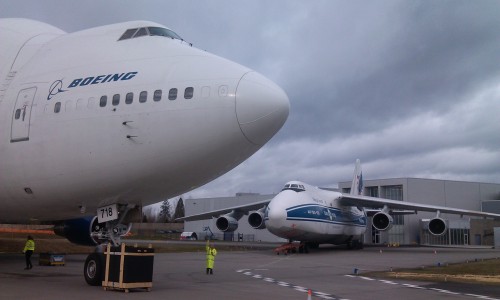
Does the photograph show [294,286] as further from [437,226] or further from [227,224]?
[437,226]

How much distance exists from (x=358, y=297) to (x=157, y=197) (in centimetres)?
511

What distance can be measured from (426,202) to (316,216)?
108ft

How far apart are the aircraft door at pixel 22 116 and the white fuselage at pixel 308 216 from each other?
20589mm

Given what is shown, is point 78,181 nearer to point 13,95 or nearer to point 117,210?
point 117,210

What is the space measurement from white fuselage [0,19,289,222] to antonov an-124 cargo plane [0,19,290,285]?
0.02 metres

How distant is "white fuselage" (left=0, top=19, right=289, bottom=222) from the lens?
9.92 m

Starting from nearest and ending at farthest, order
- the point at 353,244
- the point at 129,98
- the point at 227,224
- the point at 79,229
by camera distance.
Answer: the point at 129,98 → the point at 79,229 → the point at 227,224 → the point at 353,244

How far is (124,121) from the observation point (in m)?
10.3

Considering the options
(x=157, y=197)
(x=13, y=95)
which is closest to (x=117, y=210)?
(x=157, y=197)

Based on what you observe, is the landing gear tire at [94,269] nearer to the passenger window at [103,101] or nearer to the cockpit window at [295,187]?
the passenger window at [103,101]

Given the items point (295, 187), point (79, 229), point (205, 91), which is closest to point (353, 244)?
point (295, 187)

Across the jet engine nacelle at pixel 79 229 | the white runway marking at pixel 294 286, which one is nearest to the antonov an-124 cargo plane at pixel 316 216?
the white runway marking at pixel 294 286

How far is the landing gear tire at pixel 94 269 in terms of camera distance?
37.1 ft

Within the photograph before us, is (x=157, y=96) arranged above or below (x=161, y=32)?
below
